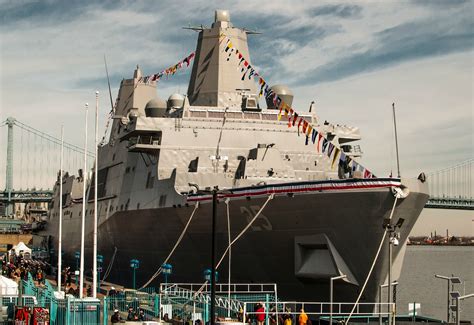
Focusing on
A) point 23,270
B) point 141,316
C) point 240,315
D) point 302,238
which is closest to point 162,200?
point 302,238

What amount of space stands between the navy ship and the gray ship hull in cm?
4

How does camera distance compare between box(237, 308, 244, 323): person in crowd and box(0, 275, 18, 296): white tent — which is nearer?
box(237, 308, 244, 323): person in crowd

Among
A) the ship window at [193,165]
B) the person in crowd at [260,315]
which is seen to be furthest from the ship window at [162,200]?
the person in crowd at [260,315]

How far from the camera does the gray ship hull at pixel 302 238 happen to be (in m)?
24.8

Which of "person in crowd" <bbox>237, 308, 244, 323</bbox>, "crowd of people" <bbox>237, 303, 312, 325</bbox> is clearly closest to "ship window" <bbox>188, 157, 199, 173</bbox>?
"crowd of people" <bbox>237, 303, 312, 325</bbox>

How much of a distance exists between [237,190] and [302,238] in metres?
3.25

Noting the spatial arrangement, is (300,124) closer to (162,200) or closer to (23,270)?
(162,200)

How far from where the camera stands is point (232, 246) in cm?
2841

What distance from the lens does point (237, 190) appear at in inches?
1097

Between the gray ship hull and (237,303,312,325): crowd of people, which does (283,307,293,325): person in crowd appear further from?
the gray ship hull

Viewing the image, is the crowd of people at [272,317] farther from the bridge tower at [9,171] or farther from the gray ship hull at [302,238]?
the bridge tower at [9,171]

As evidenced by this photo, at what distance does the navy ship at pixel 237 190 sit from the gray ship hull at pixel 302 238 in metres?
0.04

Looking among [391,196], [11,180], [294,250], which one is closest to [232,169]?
[294,250]

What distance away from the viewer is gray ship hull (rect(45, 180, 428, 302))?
24750mm
